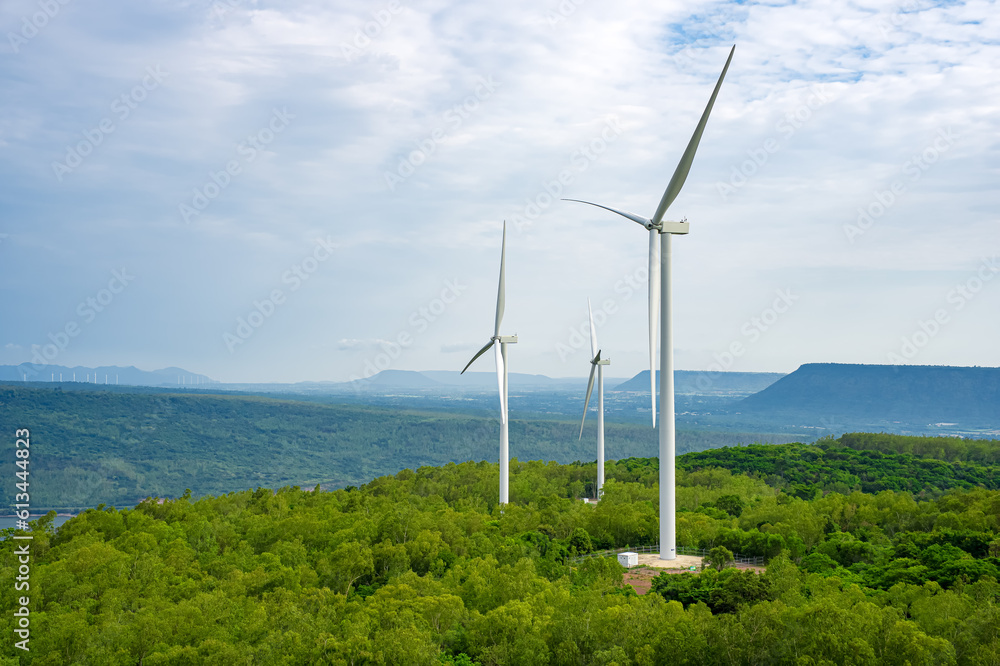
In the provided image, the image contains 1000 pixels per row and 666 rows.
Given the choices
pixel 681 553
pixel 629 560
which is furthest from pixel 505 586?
pixel 681 553

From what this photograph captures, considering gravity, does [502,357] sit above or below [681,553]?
above

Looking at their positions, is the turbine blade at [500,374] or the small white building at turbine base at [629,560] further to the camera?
the turbine blade at [500,374]

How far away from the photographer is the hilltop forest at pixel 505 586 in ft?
117

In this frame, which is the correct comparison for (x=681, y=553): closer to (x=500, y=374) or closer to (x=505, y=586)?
(x=505, y=586)

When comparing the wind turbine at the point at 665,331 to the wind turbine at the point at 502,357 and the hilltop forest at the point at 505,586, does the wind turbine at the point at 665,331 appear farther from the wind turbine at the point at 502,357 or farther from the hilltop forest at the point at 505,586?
the wind turbine at the point at 502,357

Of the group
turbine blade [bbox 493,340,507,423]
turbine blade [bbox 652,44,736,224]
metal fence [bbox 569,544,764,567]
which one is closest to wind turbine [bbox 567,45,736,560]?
turbine blade [bbox 652,44,736,224]

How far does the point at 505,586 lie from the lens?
45594 mm

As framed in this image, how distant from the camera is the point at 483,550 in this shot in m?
56.9

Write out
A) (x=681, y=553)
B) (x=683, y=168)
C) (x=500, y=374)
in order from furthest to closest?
1. (x=500, y=374)
2. (x=681, y=553)
3. (x=683, y=168)

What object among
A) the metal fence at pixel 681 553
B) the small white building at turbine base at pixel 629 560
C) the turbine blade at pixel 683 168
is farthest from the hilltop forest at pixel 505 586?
the turbine blade at pixel 683 168

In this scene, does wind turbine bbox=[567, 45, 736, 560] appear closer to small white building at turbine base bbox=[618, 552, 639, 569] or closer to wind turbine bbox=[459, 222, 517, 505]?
small white building at turbine base bbox=[618, 552, 639, 569]

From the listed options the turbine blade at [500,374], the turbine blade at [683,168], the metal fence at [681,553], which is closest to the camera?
the turbine blade at [683,168]

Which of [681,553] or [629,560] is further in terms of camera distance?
[681,553]

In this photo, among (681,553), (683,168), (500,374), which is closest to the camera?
(683,168)
